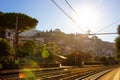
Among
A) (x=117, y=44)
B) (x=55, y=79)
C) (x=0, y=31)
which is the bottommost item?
(x=55, y=79)

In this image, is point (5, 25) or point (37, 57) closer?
point (5, 25)

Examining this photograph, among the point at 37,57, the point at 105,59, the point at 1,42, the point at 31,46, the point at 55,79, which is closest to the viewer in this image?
the point at 55,79

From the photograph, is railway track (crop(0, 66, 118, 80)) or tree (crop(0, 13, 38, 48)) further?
tree (crop(0, 13, 38, 48))

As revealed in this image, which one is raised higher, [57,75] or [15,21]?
[15,21]

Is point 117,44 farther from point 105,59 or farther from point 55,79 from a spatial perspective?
point 105,59

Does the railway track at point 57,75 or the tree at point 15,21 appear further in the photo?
the tree at point 15,21

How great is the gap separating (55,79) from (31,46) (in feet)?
128

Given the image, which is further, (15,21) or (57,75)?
(15,21)

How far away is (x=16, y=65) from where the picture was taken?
128ft

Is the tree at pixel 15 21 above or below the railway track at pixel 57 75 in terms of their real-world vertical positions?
above

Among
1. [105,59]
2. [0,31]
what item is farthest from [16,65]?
[105,59]

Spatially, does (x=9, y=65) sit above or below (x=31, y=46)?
below

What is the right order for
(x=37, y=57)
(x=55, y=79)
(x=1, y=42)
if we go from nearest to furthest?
(x=55, y=79) → (x=1, y=42) → (x=37, y=57)

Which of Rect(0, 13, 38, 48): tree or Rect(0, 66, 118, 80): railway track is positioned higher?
Rect(0, 13, 38, 48): tree
